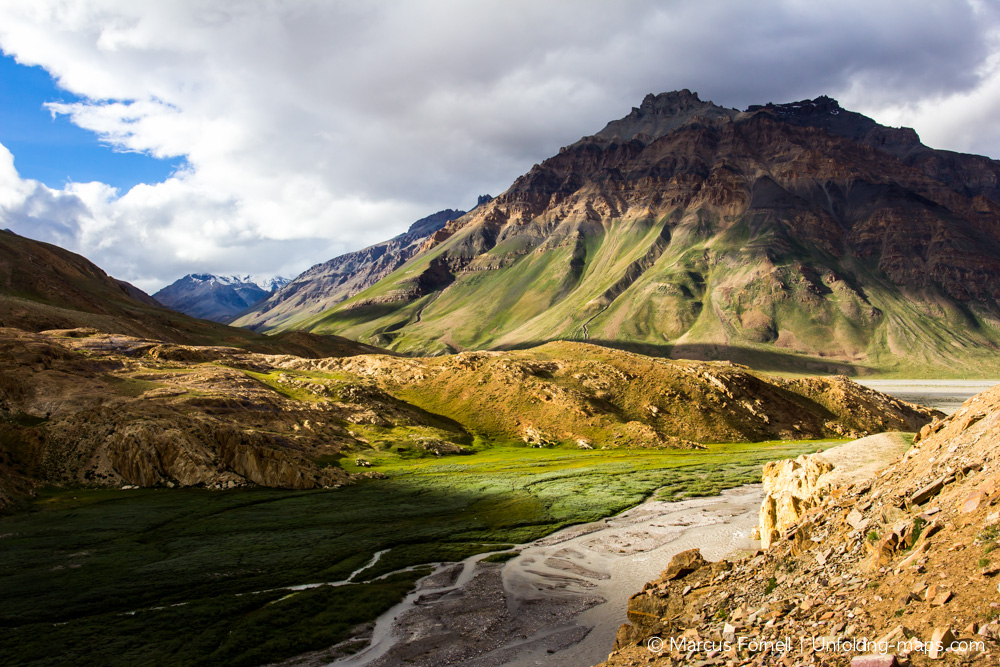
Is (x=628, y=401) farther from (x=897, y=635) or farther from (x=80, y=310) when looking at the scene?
(x=80, y=310)

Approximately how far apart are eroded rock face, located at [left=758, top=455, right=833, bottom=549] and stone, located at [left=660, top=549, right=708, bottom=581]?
5.69m

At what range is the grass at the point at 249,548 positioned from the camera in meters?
24.3

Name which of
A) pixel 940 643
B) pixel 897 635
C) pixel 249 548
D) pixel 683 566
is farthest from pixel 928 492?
pixel 249 548

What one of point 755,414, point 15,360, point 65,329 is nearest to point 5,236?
point 65,329

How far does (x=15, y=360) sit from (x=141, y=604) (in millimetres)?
62744

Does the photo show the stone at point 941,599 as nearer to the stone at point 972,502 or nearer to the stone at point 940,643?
the stone at point 940,643

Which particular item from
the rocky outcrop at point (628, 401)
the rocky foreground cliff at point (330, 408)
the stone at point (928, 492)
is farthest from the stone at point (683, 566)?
the rocky outcrop at point (628, 401)

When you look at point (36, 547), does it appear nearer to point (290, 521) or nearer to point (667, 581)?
point (290, 521)

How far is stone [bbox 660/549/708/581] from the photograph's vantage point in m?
22.5

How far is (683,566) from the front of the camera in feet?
74.9

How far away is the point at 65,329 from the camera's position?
108812 millimetres

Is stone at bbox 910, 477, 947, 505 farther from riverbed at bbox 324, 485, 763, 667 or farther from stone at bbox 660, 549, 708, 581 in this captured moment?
riverbed at bbox 324, 485, 763, 667

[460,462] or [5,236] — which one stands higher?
[5,236]

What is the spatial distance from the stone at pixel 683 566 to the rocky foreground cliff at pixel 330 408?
45.9m
